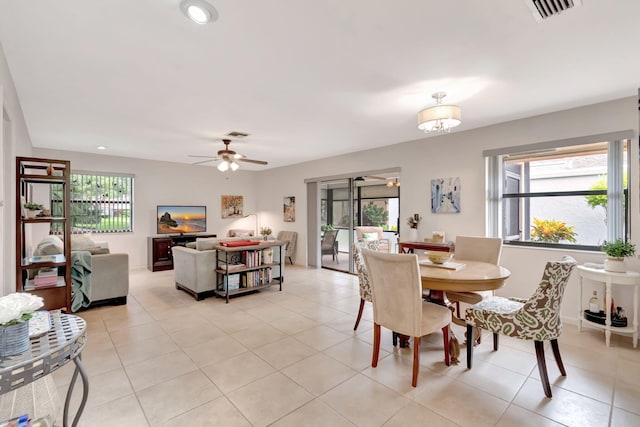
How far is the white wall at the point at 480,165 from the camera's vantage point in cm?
322

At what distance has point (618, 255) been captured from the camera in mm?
2949

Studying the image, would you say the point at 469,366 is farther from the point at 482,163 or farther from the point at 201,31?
the point at 201,31

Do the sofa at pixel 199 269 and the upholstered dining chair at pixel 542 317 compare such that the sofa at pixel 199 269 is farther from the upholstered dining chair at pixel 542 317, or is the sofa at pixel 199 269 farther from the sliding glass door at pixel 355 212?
the upholstered dining chair at pixel 542 317

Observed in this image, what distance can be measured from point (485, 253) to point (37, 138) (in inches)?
268

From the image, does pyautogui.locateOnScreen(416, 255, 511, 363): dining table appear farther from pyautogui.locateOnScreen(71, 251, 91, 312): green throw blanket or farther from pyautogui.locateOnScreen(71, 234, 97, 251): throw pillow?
pyautogui.locateOnScreen(71, 234, 97, 251): throw pillow

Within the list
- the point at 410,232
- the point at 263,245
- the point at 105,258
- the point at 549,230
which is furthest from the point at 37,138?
the point at 549,230

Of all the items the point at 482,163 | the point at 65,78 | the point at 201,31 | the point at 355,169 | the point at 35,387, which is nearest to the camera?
the point at 35,387

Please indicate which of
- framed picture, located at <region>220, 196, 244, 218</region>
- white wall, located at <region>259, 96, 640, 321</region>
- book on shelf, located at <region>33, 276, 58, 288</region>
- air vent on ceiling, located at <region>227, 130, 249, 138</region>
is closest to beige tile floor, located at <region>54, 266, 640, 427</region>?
book on shelf, located at <region>33, 276, 58, 288</region>

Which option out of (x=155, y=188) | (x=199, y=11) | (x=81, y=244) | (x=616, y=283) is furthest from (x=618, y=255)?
(x=155, y=188)

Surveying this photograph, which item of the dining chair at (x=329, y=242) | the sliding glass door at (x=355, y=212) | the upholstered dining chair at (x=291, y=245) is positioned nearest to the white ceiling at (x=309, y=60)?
the sliding glass door at (x=355, y=212)

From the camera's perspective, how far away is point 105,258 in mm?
4039

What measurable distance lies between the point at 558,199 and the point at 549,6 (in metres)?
2.80

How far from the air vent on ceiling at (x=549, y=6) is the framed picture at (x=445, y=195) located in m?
2.81

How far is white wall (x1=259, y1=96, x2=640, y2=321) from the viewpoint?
322 cm
